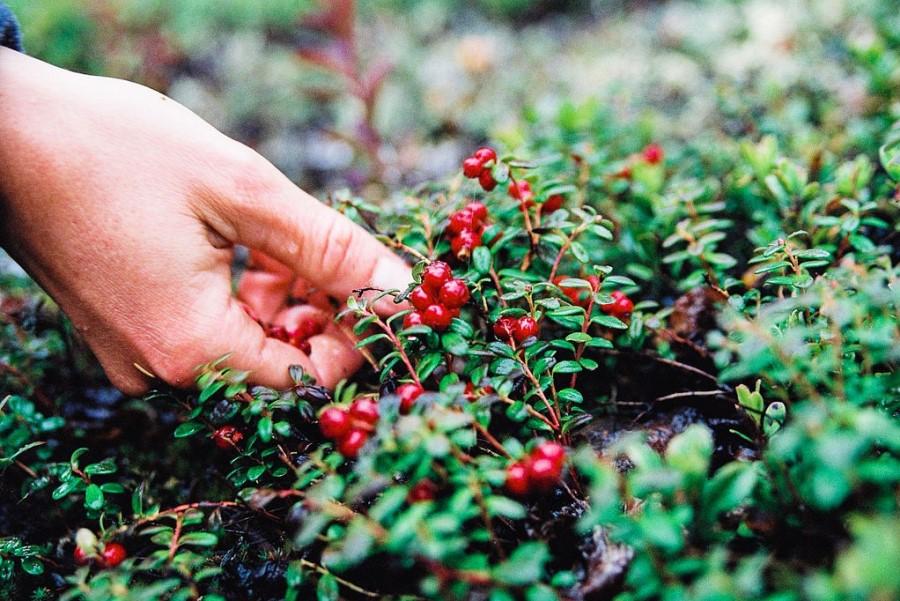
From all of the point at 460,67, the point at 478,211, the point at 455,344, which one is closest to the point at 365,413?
the point at 455,344

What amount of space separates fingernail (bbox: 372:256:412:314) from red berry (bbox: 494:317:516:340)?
1.13ft

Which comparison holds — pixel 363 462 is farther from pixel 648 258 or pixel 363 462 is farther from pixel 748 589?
pixel 648 258

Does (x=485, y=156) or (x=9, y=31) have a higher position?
(x=9, y=31)

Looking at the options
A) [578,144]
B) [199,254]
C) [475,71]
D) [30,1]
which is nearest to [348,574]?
[199,254]

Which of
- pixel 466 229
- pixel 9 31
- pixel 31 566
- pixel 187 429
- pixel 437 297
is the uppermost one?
pixel 9 31

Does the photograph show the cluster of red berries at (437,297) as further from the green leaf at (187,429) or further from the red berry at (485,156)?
the green leaf at (187,429)

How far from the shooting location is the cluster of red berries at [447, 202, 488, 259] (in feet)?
6.37

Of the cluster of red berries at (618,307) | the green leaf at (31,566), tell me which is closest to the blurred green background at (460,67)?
the cluster of red berries at (618,307)

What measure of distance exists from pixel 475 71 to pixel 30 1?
4569 millimetres

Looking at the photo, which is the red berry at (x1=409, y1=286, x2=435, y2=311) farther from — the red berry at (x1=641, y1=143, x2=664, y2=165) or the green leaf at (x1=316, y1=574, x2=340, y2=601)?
the red berry at (x1=641, y1=143, x2=664, y2=165)

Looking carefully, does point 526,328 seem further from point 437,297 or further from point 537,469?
point 537,469

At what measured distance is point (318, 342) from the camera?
7.02 feet

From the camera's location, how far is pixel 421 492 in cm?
130

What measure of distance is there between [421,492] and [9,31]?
6.71 feet
